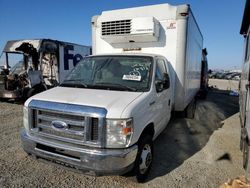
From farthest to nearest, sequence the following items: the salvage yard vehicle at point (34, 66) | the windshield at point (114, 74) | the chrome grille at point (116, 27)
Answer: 1. the salvage yard vehicle at point (34, 66)
2. the chrome grille at point (116, 27)
3. the windshield at point (114, 74)

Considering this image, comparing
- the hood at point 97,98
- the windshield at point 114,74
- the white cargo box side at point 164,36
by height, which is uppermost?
the white cargo box side at point 164,36

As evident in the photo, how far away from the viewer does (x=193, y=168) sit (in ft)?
13.2

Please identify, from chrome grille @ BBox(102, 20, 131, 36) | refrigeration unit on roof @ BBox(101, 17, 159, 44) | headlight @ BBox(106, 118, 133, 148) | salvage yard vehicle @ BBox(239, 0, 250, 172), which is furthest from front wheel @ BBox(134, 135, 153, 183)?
chrome grille @ BBox(102, 20, 131, 36)

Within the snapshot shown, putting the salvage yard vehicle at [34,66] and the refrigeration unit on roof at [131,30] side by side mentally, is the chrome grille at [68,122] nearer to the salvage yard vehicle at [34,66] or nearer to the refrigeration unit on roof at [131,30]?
the refrigeration unit on roof at [131,30]

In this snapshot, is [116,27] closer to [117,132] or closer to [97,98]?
[97,98]

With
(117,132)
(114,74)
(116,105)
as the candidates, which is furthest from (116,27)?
(117,132)

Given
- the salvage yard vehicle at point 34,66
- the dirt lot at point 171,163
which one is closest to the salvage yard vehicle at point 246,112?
the dirt lot at point 171,163

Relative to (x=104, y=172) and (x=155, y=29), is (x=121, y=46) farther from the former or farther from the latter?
(x=104, y=172)

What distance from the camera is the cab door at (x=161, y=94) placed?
398cm

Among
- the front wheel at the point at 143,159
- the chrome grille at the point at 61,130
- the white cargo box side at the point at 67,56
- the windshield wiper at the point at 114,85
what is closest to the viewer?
the chrome grille at the point at 61,130

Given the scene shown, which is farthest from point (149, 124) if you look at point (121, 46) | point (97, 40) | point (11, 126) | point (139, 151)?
point (11, 126)

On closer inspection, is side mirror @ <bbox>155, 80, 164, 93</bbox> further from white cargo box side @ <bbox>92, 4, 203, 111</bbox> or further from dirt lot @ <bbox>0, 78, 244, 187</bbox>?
dirt lot @ <bbox>0, 78, 244, 187</bbox>

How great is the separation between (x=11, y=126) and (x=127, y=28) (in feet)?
14.7

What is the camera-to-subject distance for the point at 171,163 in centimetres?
424
